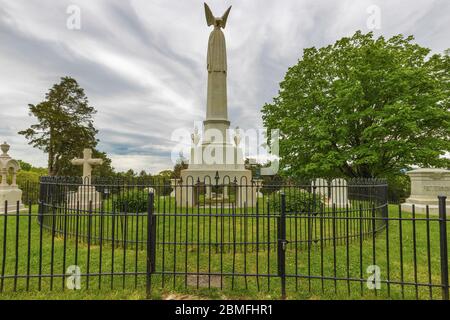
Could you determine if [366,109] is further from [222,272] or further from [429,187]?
[222,272]

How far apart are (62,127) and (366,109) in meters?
30.1

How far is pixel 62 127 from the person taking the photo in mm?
27203

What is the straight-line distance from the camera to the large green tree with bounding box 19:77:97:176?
2639cm

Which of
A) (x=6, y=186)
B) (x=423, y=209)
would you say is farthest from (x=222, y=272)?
(x=6, y=186)

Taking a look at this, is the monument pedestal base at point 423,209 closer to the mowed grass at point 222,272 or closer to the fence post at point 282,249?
the mowed grass at point 222,272

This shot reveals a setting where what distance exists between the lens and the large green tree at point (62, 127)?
26.4 meters

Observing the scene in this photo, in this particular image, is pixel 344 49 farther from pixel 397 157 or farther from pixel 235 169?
pixel 235 169

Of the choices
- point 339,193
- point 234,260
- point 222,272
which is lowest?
point 222,272

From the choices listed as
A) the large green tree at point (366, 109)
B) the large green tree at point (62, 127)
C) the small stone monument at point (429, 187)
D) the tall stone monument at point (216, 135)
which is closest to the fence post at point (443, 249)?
the tall stone monument at point (216, 135)

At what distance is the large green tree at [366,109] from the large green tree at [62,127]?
23.3 metres

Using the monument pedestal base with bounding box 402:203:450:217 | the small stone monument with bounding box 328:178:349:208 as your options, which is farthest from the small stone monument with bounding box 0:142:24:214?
the monument pedestal base with bounding box 402:203:450:217

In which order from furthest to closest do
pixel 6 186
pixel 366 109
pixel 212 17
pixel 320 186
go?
pixel 366 109 < pixel 212 17 < pixel 6 186 < pixel 320 186
